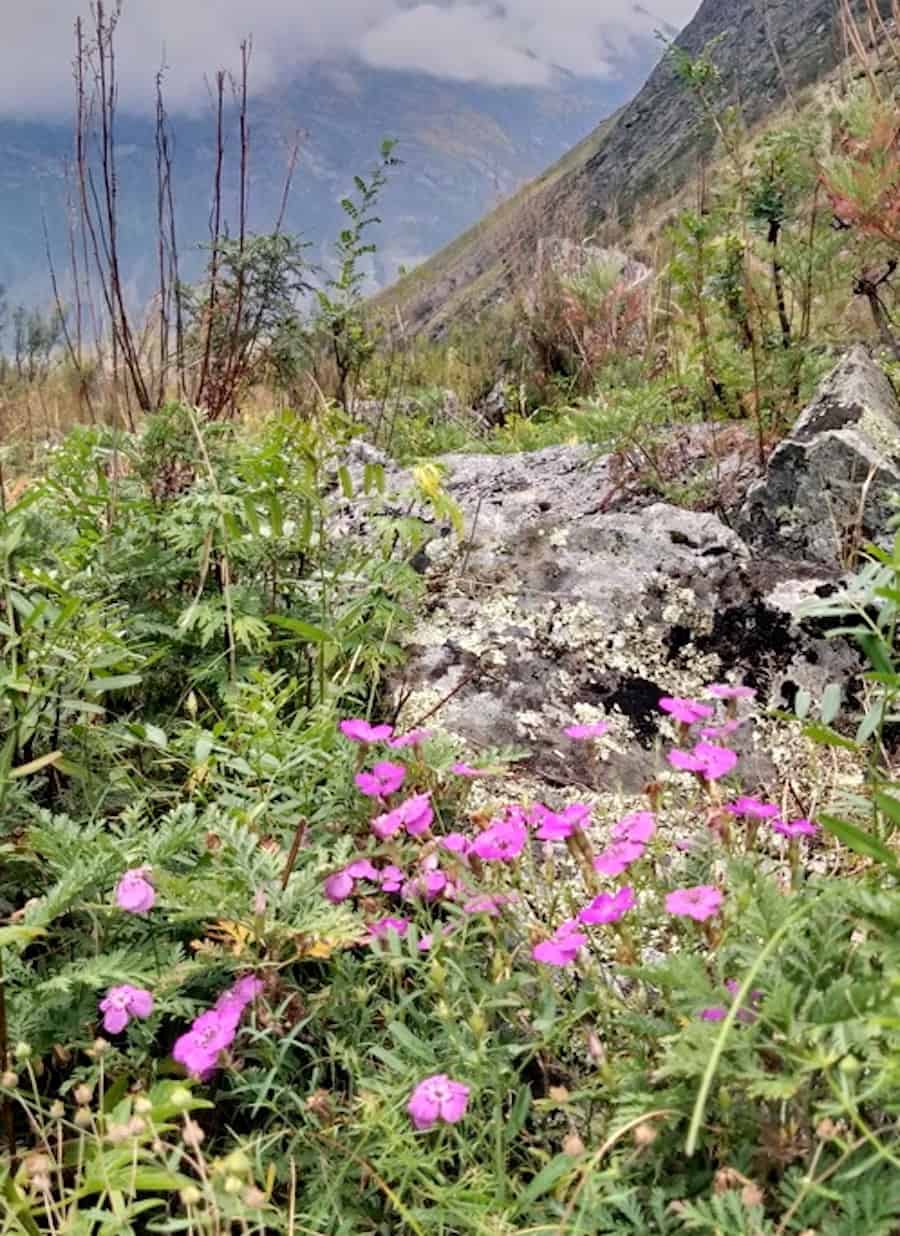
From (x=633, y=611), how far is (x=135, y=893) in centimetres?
141

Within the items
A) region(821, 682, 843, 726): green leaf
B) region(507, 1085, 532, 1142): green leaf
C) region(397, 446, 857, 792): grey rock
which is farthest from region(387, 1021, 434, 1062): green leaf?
region(397, 446, 857, 792): grey rock

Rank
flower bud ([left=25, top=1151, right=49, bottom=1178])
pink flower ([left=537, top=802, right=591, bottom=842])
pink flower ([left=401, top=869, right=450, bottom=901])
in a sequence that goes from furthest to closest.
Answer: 1. pink flower ([left=401, top=869, right=450, bottom=901])
2. pink flower ([left=537, top=802, right=591, bottom=842])
3. flower bud ([left=25, top=1151, right=49, bottom=1178])

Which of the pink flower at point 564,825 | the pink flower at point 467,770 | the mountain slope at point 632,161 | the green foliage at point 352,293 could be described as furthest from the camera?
the mountain slope at point 632,161

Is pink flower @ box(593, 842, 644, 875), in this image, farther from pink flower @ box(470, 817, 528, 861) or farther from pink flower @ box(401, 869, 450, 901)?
pink flower @ box(401, 869, 450, 901)

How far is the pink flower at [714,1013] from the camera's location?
0.93 metres

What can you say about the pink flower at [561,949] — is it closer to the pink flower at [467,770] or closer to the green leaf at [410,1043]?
the green leaf at [410,1043]

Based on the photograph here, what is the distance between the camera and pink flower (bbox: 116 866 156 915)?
1124 mm

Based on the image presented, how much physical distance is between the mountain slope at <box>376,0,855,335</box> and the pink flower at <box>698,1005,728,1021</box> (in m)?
8.33

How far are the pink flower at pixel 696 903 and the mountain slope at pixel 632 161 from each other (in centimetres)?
823

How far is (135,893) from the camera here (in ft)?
3.72

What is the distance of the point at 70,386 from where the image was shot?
9.25 metres

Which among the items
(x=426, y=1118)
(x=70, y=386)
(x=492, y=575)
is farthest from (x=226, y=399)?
(x=70, y=386)

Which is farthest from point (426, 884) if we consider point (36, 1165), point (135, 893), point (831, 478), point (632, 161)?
point (632, 161)

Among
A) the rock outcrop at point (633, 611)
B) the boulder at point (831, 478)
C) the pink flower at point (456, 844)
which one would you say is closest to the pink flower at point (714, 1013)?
the pink flower at point (456, 844)
